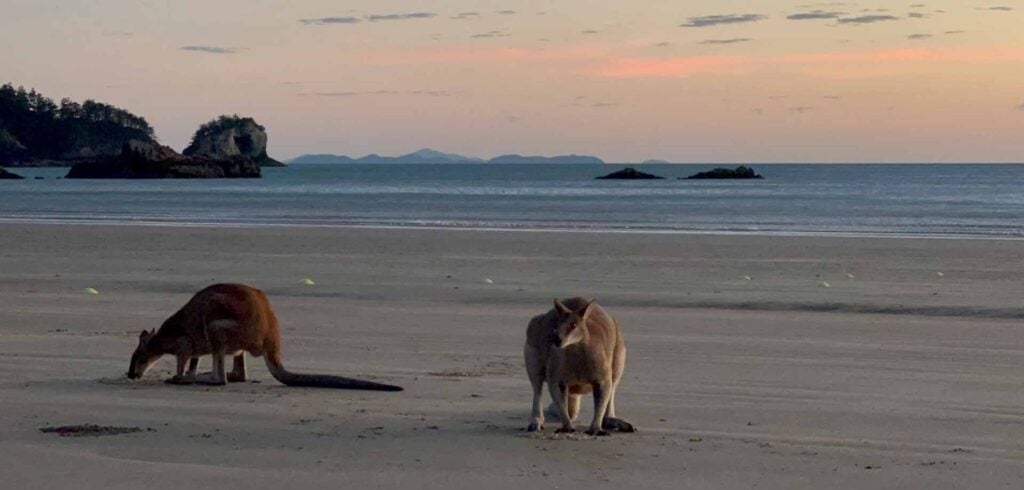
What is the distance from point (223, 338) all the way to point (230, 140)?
158m

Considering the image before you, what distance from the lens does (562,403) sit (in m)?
7.36

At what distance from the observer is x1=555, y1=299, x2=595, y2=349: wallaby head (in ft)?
22.9

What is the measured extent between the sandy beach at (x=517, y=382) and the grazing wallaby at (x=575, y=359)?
0.57 ft

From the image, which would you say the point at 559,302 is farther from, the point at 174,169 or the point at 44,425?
the point at 174,169

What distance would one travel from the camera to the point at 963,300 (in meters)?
15.9

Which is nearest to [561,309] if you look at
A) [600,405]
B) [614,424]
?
[600,405]

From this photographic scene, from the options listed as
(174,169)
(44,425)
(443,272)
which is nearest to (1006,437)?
(44,425)

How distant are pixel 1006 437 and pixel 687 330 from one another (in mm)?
5440

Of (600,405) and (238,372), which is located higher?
(600,405)

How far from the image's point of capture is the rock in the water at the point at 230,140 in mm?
157750

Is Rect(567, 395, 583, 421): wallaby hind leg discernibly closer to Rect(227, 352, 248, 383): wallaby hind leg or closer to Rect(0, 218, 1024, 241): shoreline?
Rect(227, 352, 248, 383): wallaby hind leg

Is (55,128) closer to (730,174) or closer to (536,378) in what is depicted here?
(730,174)

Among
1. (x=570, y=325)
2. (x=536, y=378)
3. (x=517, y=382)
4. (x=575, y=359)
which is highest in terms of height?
(x=570, y=325)

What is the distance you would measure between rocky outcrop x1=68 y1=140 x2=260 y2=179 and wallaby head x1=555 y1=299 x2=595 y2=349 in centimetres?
11740
